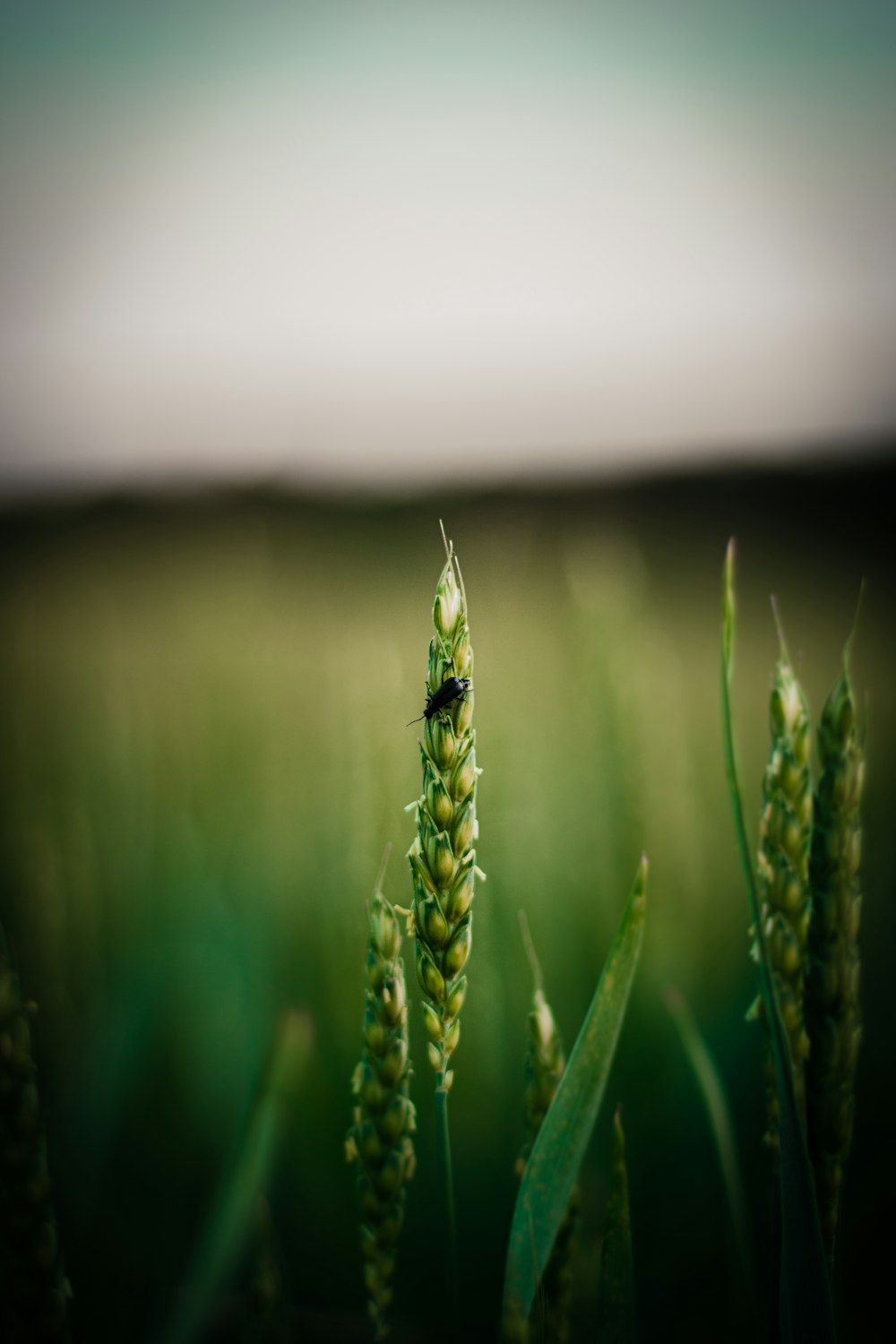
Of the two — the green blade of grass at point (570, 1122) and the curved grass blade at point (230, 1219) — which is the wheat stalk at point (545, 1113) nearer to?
the green blade of grass at point (570, 1122)

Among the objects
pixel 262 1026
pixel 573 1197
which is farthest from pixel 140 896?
pixel 573 1197

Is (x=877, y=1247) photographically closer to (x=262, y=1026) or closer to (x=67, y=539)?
(x=262, y=1026)

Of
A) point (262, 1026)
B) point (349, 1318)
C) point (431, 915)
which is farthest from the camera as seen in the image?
point (262, 1026)

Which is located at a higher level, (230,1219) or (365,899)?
(365,899)

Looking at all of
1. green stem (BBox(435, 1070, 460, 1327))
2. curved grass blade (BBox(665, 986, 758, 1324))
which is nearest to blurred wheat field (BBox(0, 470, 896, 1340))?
curved grass blade (BBox(665, 986, 758, 1324))

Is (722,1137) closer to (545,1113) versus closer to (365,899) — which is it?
(545,1113)

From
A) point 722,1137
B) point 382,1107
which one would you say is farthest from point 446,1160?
point 722,1137

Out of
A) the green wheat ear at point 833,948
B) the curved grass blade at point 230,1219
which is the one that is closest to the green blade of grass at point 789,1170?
the green wheat ear at point 833,948
